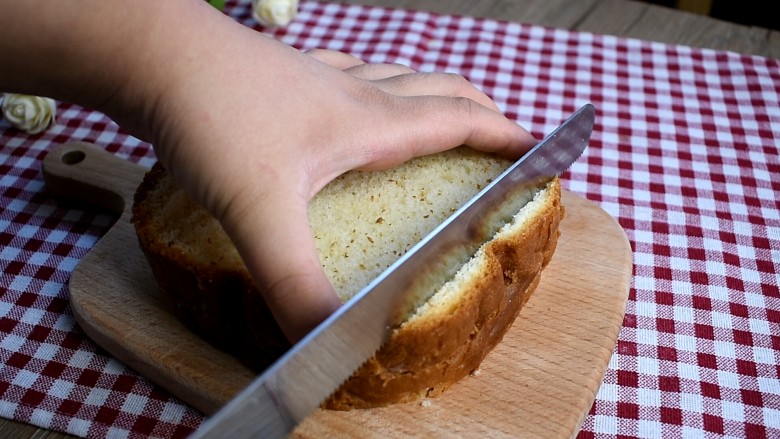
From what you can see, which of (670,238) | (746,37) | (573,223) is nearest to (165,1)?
(573,223)

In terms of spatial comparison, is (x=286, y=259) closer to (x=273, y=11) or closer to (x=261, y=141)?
(x=261, y=141)

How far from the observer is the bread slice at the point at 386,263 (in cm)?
140

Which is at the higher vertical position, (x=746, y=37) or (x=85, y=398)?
Answer: (x=746, y=37)

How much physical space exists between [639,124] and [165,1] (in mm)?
1582

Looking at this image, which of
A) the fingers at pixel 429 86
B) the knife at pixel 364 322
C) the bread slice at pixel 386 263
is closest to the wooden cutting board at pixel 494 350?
the bread slice at pixel 386 263

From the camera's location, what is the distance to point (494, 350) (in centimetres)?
157

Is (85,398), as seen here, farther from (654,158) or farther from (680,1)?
(680,1)

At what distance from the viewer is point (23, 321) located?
171 cm

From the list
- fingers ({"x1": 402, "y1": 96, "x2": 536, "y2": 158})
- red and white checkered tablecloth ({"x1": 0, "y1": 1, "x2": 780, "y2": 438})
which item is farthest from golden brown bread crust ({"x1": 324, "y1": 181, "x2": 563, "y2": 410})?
red and white checkered tablecloth ({"x1": 0, "y1": 1, "x2": 780, "y2": 438})

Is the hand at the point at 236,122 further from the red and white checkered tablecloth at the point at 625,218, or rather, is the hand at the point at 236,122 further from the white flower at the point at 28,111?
the white flower at the point at 28,111

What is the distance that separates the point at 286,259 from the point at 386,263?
12.2 inches

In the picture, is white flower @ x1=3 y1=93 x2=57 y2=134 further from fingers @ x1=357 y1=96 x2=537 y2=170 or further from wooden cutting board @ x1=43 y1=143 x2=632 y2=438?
fingers @ x1=357 y1=96 x2=537 y2=170

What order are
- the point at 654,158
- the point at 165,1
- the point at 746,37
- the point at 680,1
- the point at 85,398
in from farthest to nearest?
1. the point at 680,1
2. the point at 746,37
3. the point at 654,158
4. the point at 85,398
5. the point at 165,1

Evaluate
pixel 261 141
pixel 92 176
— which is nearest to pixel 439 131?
pixel 261 141
